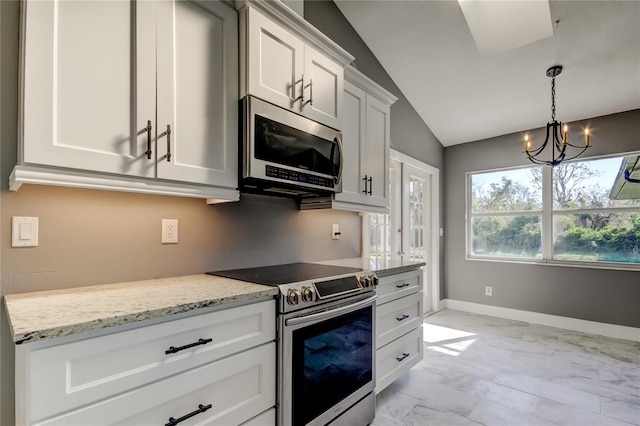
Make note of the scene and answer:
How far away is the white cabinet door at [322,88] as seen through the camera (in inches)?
74.7

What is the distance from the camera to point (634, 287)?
3367 millimetres

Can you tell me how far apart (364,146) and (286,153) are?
95 centimetres

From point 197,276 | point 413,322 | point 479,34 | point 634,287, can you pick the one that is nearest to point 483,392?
point 413,322

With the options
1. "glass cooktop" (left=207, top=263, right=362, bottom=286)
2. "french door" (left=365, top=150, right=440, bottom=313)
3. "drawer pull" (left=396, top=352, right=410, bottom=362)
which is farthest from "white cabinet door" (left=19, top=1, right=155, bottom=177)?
"french door" (left=365, top=150, right=440, bottom=313)

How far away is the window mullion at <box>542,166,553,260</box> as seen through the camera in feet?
13.0

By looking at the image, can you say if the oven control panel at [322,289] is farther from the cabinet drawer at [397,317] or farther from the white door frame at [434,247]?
the white door frame at [434,247]

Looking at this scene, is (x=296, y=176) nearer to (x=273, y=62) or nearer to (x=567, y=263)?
(x=273, y=62)

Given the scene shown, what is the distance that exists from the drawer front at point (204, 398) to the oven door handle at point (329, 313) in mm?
138

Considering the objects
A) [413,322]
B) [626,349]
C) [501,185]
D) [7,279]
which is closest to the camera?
[7,279]

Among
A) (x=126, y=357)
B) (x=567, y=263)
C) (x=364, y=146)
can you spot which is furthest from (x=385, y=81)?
(x=126, y=357)

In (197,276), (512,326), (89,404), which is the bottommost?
(512,326)

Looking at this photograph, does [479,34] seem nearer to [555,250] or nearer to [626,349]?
[555,250]

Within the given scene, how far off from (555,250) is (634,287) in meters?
0.78

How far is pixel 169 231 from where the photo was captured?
63.3 inches
